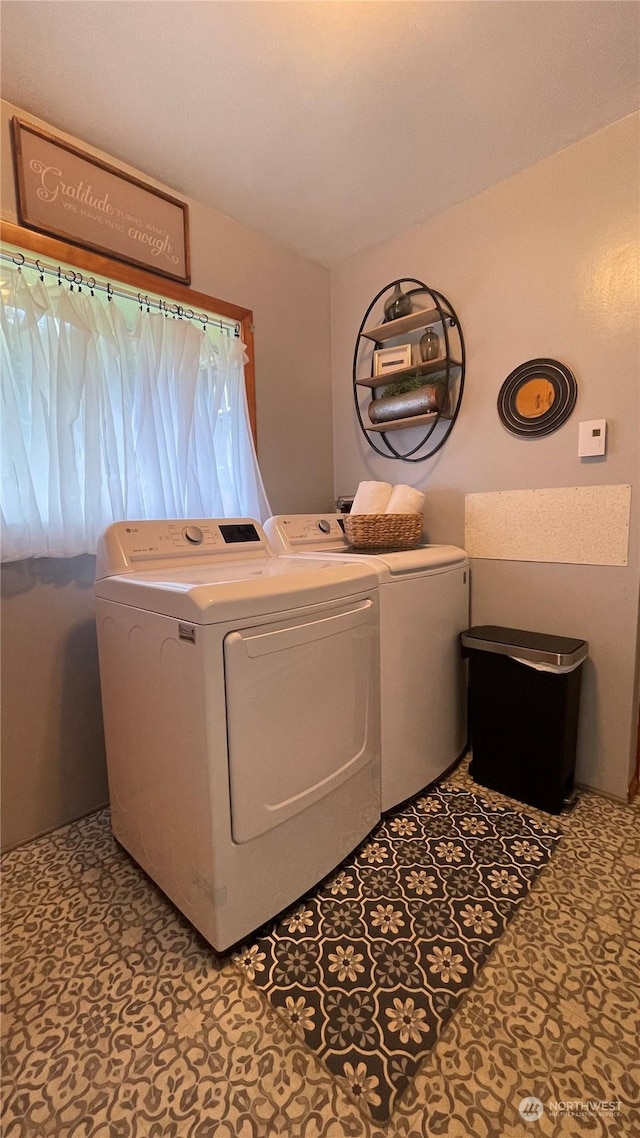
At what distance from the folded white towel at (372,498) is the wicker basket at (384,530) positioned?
3.7 inches

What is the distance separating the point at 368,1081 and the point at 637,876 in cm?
99

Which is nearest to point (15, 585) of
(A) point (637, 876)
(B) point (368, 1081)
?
(B) point (368, 1081)

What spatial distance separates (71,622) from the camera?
1.68 m

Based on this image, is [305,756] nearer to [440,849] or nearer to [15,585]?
[440,849]

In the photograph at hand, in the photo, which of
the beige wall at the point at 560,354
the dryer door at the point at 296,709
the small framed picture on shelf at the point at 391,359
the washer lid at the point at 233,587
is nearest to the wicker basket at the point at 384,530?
the beige wall at the point at 560,354

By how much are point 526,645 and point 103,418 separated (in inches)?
69.5

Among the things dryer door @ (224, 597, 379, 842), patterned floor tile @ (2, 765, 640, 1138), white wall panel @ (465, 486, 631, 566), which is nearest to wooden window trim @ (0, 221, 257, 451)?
white wall panel @ (465, 486, 631, 566)

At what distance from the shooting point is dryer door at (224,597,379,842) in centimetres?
111

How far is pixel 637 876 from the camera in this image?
4.56ft

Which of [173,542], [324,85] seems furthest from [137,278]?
[173,542]

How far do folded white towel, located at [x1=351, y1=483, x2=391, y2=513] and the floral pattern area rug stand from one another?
1.25m

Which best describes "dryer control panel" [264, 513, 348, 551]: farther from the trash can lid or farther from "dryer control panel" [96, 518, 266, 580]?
the trash can lid

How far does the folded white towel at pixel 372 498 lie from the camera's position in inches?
82.5

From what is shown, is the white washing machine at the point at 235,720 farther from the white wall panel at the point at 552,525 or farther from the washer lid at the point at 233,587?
the white wall panel at the point at 552,525
